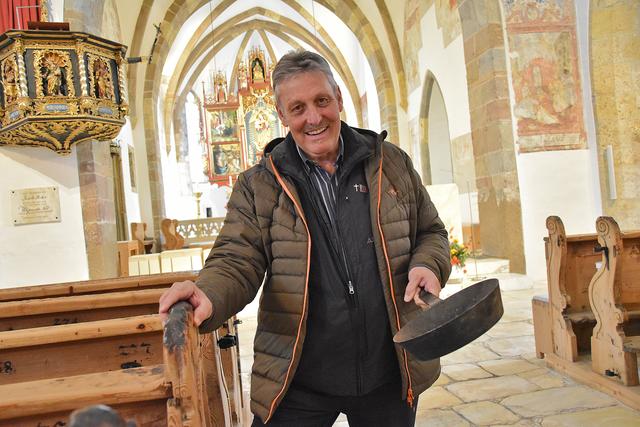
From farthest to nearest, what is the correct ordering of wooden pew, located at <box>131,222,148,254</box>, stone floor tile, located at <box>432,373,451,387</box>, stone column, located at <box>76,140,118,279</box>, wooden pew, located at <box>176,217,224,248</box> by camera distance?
wooden pew, located at <box>176,217,224,248</box> → wooden pew, located at <box>131,222,148,254</box> → stone column, located at <box>76,140,118,279</box> → stone floor tile, located at <box>432,373,451,387</box>

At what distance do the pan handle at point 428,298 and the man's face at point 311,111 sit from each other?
0.46 metres

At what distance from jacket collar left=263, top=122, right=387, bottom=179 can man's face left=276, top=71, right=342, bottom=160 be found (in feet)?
0.15

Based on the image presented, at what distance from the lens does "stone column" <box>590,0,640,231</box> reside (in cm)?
725

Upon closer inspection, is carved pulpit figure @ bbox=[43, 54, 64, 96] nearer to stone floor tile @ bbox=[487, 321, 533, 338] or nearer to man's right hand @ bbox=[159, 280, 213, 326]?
stone floor tile @ bbox=[487, 321, 533, 338]

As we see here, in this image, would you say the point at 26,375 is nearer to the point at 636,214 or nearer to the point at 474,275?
A: the point at 474,275

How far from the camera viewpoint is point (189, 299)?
4.08 ft

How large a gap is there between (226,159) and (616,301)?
20709 millimetres

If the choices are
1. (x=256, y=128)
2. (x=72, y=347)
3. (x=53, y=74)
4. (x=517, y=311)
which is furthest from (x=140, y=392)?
(x=256, y=128)

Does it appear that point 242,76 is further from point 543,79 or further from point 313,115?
point 313,115

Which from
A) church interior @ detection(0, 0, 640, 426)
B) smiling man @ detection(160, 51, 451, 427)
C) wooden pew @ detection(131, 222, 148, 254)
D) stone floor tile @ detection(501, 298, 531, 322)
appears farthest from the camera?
wooden pew @ detection(131, 222, 148, 254)

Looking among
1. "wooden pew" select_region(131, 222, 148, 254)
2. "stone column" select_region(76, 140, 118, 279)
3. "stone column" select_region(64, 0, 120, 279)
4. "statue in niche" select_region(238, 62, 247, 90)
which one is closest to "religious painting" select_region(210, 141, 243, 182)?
"statue in niche" select_region(238, 62, 247, 90)

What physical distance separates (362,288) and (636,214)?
6.87 metres

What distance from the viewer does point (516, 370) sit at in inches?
157

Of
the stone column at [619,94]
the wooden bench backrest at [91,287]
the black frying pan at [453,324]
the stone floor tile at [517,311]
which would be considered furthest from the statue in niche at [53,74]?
the stone column at [619,94]
